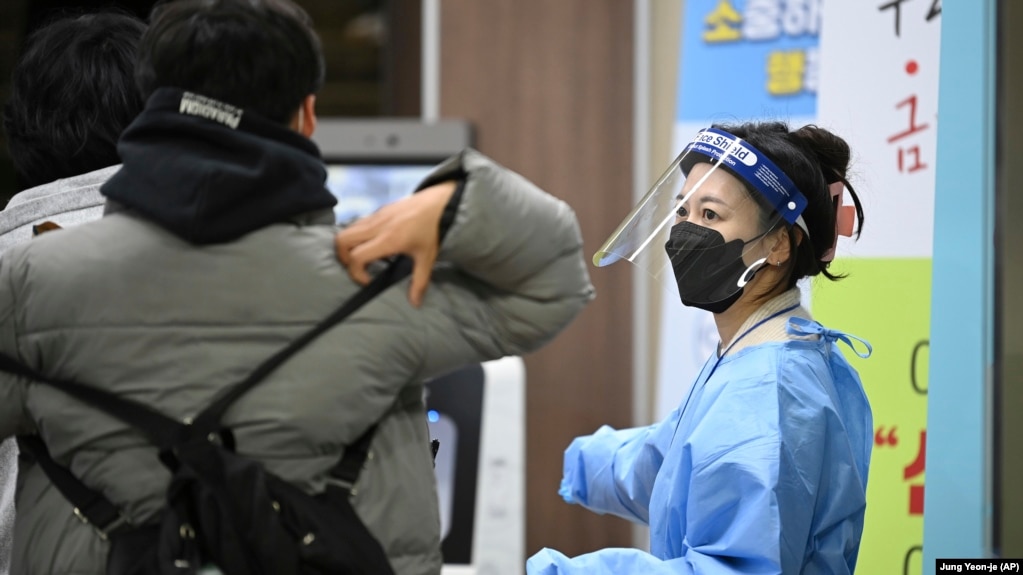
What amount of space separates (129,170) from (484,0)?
2904 mm

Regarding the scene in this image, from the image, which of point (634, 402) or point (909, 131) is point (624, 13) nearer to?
point (634, 402)

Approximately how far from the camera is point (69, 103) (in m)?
1.51

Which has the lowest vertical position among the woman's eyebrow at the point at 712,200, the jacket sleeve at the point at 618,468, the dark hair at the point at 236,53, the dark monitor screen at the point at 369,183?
the jacket sleeve at the point at 618,468

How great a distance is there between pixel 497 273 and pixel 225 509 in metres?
0.36

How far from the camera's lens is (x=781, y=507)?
146 cm

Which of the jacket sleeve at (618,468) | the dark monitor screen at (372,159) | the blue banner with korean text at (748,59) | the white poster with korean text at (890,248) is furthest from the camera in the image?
the dark monitor screen at (372,159)

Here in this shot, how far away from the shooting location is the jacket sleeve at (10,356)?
113cm

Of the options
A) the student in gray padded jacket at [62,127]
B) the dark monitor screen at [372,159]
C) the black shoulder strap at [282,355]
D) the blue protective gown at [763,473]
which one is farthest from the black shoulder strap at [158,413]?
the dark monitor screen at [372,159]

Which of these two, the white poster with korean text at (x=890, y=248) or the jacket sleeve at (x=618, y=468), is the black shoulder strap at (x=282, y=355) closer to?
the jacket sleeve at (x=618, y=468)

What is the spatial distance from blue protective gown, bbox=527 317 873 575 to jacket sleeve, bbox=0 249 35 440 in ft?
2.26

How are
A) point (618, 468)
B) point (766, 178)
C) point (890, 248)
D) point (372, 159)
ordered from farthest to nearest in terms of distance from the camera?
point (372, 159)
point (890, 248)
point (618, 468)
point (766, 178)

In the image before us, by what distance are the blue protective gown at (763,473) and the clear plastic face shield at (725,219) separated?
0.11 m

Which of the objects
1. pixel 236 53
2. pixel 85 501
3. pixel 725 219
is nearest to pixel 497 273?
pixel 236 53

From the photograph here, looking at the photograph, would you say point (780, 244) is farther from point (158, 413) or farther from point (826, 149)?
point (158, 413)
